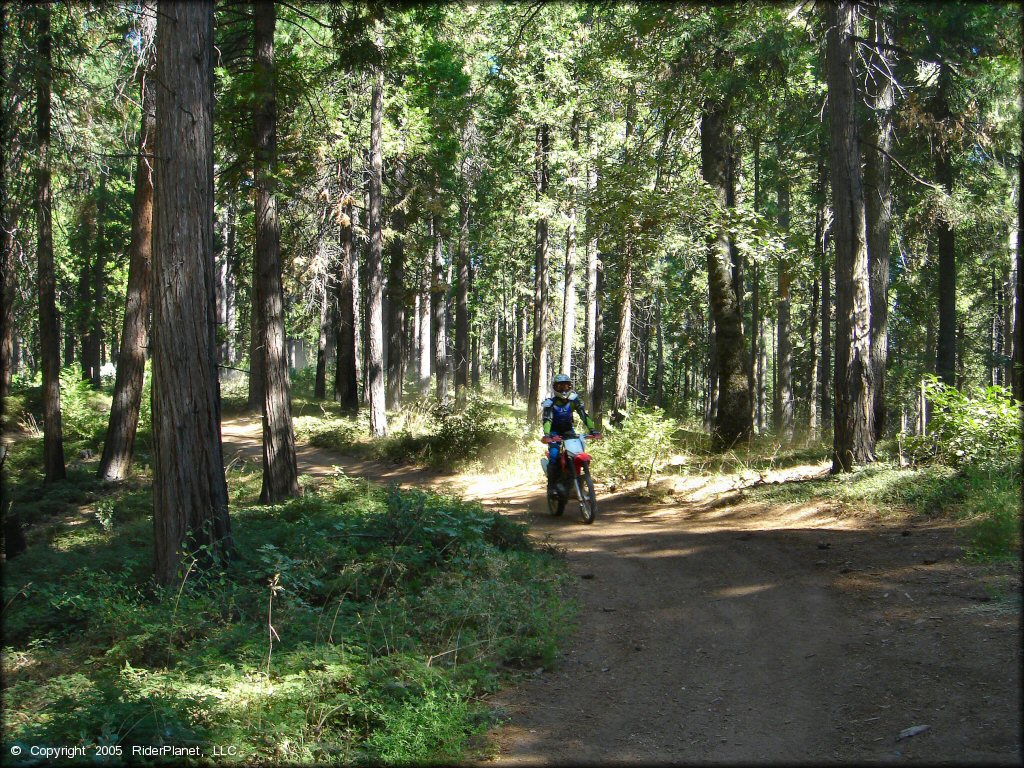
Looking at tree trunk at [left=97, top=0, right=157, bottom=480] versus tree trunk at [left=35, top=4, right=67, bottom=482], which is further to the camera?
tree trunk at [left=97, top=0, right=157, bottom=480]

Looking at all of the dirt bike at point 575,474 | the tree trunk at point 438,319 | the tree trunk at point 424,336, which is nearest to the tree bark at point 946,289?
the dirt bike at point 575,474

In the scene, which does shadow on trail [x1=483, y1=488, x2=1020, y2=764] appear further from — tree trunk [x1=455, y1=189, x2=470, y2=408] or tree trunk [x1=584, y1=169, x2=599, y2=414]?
tree trunk [x1=455, y1=189, x2=470, y2=408]

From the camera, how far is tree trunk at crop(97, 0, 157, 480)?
15297mm

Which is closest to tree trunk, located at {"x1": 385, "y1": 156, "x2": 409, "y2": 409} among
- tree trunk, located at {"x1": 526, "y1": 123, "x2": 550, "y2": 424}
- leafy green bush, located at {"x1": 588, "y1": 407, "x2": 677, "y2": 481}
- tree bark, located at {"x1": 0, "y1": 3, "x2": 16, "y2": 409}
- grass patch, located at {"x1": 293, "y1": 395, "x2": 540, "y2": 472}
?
grass patch, located at {"x1": 293, "y1": 395, "x2": 540, "y2": 472}

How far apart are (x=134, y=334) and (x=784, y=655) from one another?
15.4 m

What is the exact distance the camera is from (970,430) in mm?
10250

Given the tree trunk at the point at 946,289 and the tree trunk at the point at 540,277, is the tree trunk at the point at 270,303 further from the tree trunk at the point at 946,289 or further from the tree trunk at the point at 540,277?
the tree trunk at the point at 946,289

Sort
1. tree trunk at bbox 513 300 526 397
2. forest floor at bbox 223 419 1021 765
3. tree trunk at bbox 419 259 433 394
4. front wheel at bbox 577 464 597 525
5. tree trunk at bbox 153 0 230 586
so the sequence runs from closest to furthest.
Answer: forest floor at bbox 223 419 1021 765 < tree trunk at bbox 153 0 230 586 < front wheel at bbox 577 464 597 525 < tree trunk at bbox 419 259 433 394 < tree trunk at bbox 513 300 526 397

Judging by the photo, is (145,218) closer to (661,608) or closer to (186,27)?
→ (186,27)

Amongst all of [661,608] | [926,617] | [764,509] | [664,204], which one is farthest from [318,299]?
[926,617]

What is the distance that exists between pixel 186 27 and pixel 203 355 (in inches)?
131

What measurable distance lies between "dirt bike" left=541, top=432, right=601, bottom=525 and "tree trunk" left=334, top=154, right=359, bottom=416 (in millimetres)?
13248

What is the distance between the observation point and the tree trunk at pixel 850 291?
1140cm

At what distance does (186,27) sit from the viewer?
23.4ft
